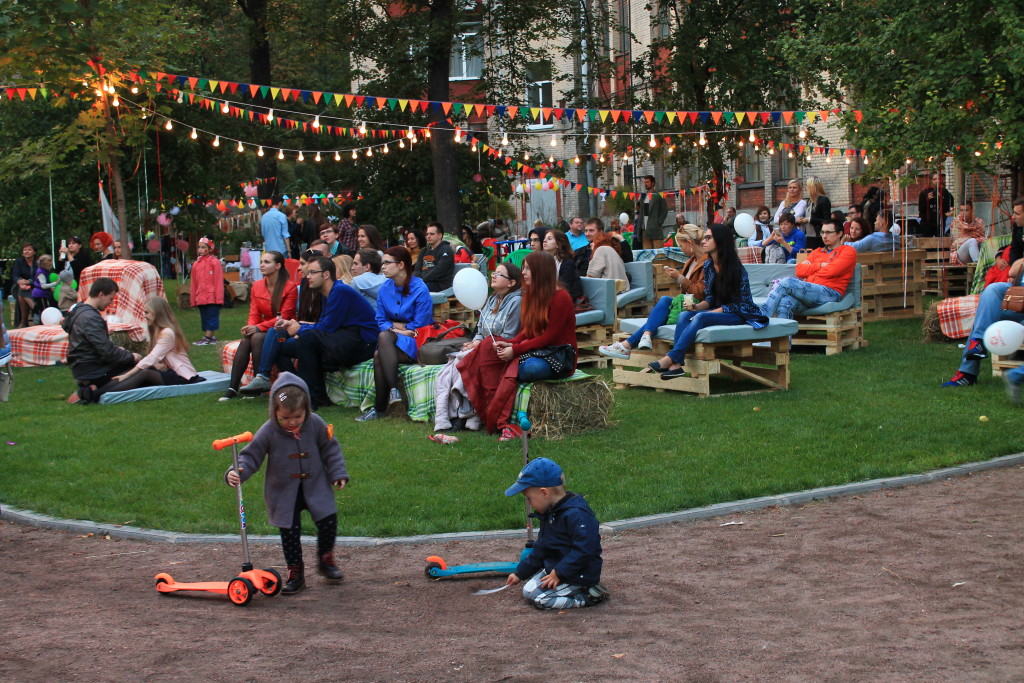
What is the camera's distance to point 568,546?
5539 mm

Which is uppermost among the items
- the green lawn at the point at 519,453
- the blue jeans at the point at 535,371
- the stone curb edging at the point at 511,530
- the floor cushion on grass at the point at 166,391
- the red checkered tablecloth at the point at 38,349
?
the blue jeans at the point at 535,371

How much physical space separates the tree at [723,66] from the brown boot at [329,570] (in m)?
19.3

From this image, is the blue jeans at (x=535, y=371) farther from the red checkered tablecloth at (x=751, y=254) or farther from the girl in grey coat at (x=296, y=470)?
the red checkered tablecloth at (x=751, y=254)

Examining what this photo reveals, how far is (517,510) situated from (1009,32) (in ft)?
28.9

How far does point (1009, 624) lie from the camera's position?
16.1 feet

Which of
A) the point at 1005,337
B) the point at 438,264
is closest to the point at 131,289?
the point at 438,264

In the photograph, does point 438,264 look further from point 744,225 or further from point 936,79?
point 936,79

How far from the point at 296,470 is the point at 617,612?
186 centimetres

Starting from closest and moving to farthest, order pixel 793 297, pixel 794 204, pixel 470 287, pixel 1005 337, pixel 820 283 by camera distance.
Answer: pixel 1005 337, pixel 470 287, pixel 793 297, pixel 820 283, pixel 794 204

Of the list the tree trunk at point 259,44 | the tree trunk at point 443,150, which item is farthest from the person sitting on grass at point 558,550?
the tree trunk at point 259,44

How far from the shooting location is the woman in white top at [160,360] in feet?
40.1

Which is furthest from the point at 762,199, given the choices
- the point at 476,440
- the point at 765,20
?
the point at 476,440

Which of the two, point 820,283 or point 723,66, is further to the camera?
point 723,66

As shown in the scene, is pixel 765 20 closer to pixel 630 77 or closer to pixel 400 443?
pixel 630 77
